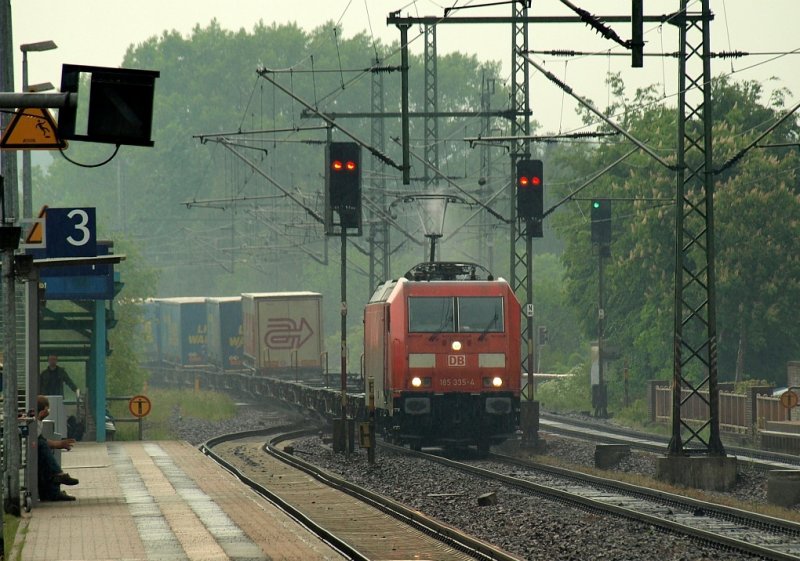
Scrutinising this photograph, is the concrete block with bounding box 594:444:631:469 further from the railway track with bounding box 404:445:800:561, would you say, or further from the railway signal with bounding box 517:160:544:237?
the railway signal with bounding box 517:160:544:237

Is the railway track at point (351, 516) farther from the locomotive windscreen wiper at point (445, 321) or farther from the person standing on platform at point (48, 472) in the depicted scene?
the locomotive windscreen wiper at point (445, 321)

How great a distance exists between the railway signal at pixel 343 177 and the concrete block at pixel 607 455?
6294 millimetres

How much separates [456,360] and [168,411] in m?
21.2

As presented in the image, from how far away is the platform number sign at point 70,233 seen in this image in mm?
20531

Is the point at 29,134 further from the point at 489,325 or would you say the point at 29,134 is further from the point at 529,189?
the point at 529,189

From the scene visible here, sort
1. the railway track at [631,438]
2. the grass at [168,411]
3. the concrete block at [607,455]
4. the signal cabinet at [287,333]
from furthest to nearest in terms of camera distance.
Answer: the signal cabinet at [287,333] < the grass at [168,411] < the railway track at [631,438] < the concrete block at [607,455]

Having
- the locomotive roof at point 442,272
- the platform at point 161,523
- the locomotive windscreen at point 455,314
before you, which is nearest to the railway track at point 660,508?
the locomotive windscreen at point 455,314

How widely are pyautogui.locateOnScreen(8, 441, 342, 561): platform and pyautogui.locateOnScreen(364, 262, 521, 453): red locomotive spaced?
5.28 metres

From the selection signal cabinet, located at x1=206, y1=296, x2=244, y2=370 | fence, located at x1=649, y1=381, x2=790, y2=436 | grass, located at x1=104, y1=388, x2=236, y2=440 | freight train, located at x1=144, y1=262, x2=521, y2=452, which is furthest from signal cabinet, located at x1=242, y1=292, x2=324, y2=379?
freight train, located at x1=144, y1=262, x2=521, y2=452

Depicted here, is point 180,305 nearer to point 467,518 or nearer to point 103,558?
point 467,518

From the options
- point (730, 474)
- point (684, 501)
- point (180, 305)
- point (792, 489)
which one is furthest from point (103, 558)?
point (180, 305)

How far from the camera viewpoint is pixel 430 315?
27.5m

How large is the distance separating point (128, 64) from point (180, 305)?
54.8 m

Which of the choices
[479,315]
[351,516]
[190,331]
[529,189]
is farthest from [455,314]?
[190,331]
